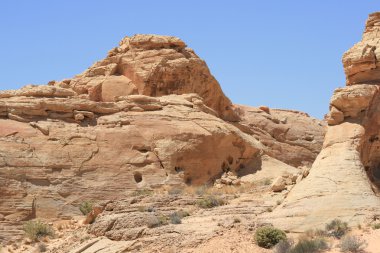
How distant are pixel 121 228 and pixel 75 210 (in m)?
6.05

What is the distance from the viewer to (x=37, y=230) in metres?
24.4

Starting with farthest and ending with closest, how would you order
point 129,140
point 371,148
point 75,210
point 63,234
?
point 129,140 < point 75,210 < point 63,234 < point 371,148

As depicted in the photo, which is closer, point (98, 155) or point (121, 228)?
point (121, 228)

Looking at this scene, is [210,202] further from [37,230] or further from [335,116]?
[37,230]

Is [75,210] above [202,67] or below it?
below

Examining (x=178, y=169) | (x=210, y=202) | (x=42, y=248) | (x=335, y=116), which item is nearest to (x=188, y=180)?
(x=178, y=169)

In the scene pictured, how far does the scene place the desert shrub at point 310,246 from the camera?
1672 cm

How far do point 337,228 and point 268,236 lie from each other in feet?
5.25

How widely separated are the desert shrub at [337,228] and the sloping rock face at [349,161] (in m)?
0.30

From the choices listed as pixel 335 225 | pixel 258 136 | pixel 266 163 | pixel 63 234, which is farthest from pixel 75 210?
pixel 258 136

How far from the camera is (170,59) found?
3612 cm

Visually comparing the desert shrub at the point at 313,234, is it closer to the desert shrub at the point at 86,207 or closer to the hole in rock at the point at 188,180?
the desert shrub at the point at 86,207

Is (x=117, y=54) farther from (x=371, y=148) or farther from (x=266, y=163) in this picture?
(x=371, y=148)

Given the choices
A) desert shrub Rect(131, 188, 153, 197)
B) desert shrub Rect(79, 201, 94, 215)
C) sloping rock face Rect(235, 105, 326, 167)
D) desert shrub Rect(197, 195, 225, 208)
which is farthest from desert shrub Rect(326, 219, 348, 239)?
sloping rock face Rect(235, 105, 326, 167)
